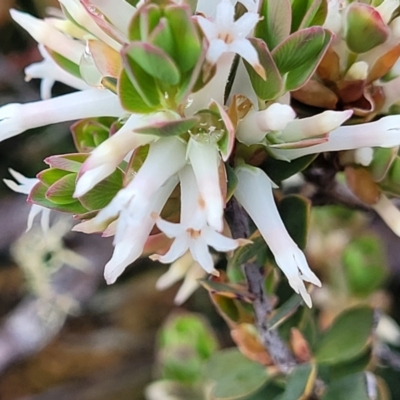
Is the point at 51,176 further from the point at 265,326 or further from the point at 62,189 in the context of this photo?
the point at 265,326

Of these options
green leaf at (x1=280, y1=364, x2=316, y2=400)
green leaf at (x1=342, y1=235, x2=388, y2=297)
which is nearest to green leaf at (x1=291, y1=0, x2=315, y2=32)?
green leaf at (x1=280, y1=364, x2=316, y2=400)

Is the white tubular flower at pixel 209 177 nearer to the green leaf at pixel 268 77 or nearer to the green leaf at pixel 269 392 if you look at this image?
the green leaf at pixel 268 77

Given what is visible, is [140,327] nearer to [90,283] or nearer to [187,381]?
[90,283]

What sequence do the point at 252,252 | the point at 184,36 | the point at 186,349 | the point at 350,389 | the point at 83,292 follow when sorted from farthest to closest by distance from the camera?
the point at 83,292 < the point at 186,349 < the point at 350,389 < the point at 252,252 < the point at 184,36

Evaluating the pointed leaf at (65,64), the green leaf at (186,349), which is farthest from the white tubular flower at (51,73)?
the green leaf at (186,349)

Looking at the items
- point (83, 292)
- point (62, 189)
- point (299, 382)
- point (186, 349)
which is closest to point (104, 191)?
point (62, 189)
